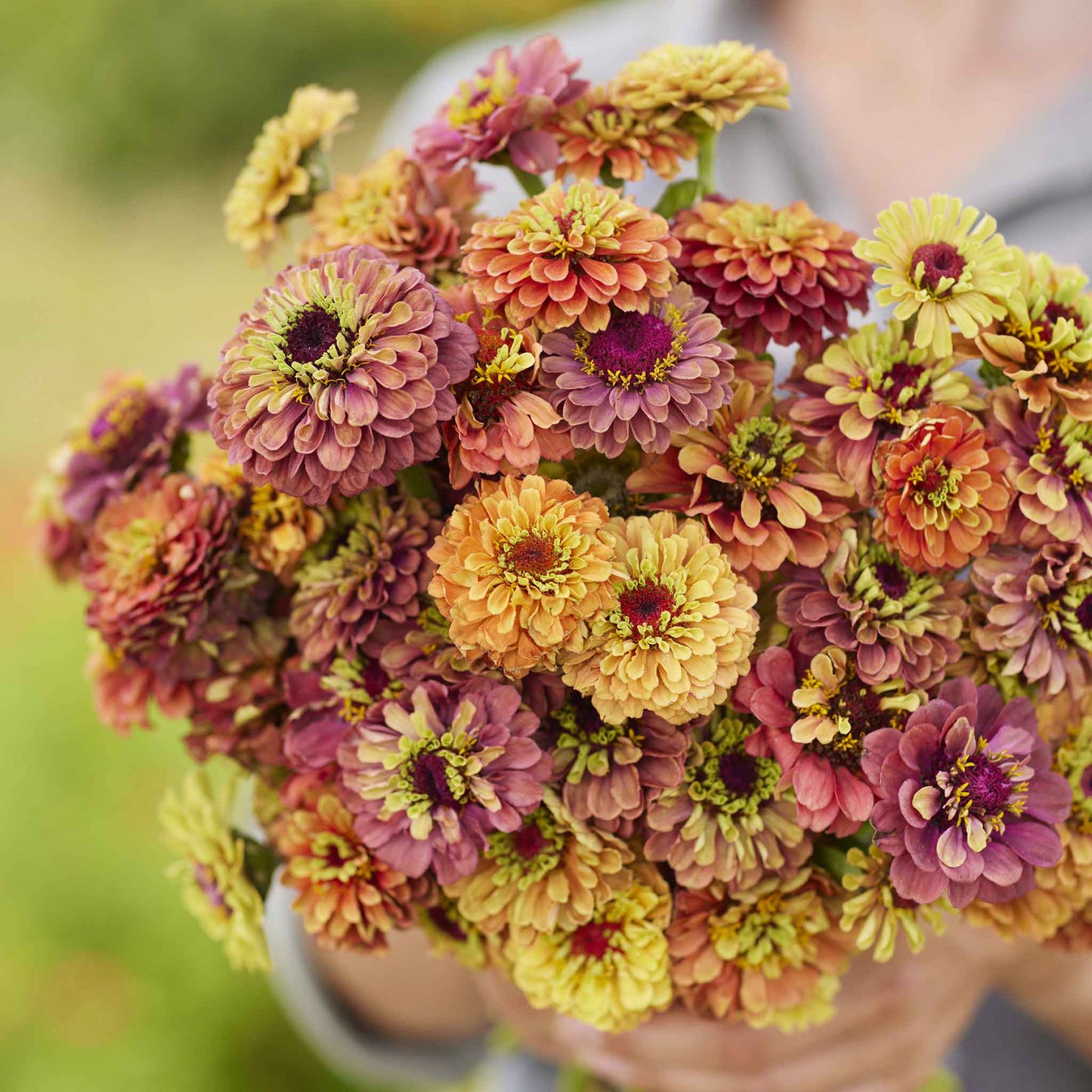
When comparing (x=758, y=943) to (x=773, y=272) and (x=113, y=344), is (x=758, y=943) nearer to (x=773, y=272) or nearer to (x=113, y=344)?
(x=773, y=272)

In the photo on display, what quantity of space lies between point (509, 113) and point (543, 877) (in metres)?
0.22

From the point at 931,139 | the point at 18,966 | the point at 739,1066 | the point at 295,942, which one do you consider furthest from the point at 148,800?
the point at 931,139

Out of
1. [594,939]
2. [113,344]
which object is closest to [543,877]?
[594,939]

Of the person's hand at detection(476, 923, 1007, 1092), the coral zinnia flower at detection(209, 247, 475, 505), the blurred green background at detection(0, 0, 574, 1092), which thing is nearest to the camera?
the coral zinnia flower at detection(209, 247, 475, 505)

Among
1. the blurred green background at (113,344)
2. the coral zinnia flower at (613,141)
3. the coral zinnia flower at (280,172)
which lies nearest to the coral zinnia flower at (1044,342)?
the coral zinnia flower at (613,141)

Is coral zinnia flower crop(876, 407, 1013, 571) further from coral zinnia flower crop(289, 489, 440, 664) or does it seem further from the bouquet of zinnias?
coral zinnia flower crop(289, 489, 440, 664)

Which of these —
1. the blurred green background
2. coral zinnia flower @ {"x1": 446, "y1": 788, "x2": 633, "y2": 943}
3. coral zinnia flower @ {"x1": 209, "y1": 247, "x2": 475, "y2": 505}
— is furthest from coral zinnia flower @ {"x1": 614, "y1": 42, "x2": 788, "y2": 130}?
the blurred green background

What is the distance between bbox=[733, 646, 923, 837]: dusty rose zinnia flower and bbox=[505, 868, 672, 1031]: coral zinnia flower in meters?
0.06

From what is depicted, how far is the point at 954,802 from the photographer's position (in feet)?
0.92

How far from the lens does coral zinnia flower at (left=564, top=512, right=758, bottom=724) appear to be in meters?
0.27

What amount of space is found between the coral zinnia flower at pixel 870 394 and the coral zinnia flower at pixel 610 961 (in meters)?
0.14

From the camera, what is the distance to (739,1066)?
43 cm

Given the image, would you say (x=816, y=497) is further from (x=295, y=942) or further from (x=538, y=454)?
(x=295, y=942)

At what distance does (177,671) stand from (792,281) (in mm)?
217
